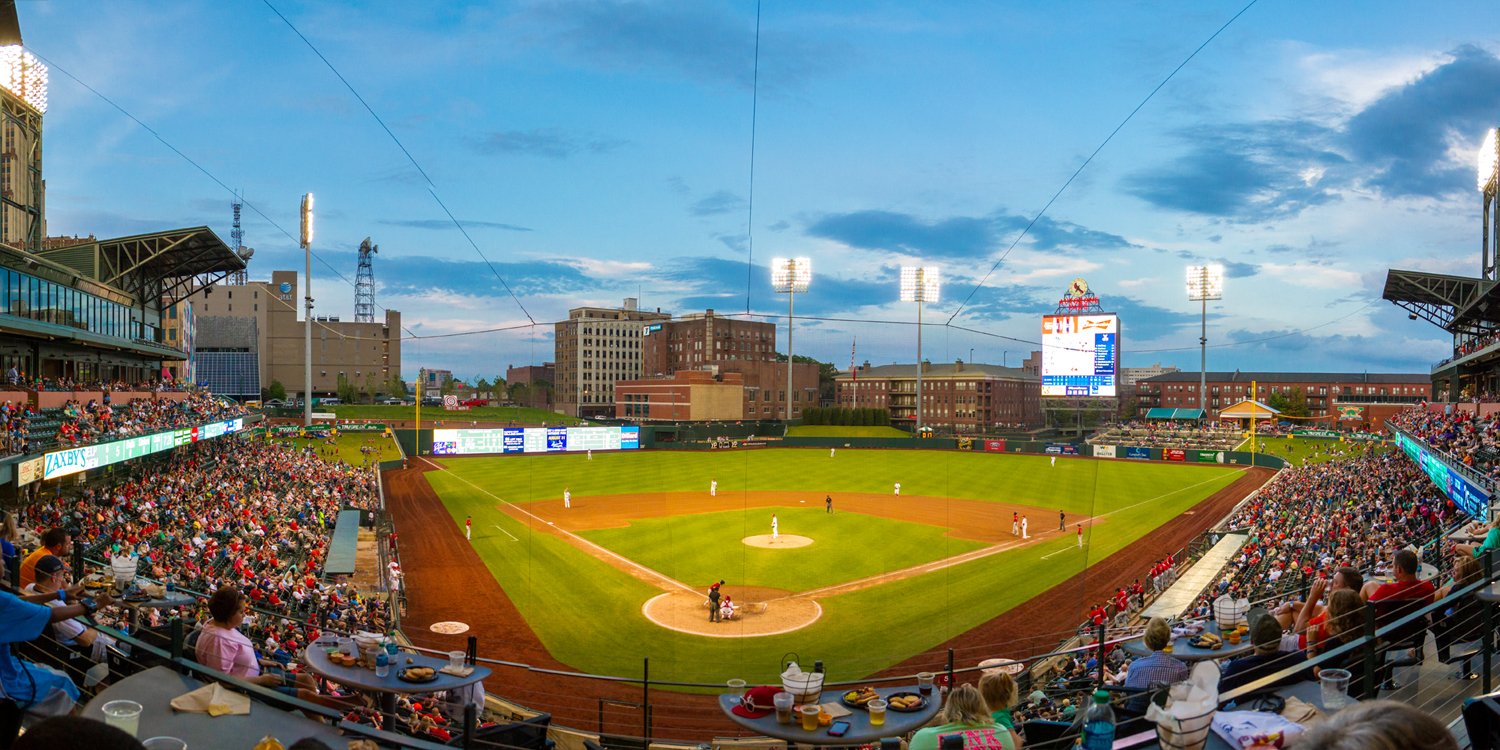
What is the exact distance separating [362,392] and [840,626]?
8462 centimetres

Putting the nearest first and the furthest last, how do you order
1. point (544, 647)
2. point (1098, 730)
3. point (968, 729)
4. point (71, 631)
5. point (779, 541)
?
point (1098, 730) < point (968, 729) < point (71, 631) < point (544, 647) < point (779, 541)

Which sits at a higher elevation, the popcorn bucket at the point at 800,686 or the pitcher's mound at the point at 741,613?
the popcorn bucket at the point at 800,686

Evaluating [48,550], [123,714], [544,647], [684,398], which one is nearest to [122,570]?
[48,550]

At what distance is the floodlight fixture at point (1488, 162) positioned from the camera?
3844 cm

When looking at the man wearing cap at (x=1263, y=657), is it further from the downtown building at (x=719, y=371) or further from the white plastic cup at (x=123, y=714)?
the downtown building at (x=719, y=371)

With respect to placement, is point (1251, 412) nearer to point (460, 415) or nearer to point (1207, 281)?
point (1207, 281)

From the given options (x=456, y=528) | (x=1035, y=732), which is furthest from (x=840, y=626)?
(x=456, y=528)

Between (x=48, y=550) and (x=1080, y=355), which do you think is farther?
(x=1080, y=355)

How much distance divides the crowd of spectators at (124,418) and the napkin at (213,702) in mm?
21463

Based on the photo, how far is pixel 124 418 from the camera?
28.5 meters

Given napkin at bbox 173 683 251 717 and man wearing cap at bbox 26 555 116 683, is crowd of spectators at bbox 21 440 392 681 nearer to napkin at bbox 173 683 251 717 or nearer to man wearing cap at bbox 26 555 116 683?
man wearing cap at bbox 26 555 116 683

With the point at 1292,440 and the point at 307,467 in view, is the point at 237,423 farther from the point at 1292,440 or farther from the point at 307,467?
the point at 1292,440

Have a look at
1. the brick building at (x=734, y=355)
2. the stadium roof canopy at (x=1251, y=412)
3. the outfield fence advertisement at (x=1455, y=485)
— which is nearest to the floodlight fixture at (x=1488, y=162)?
the outfield fence advertisement at (x=1455, y=485)

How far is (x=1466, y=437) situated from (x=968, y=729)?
30.3 meters
